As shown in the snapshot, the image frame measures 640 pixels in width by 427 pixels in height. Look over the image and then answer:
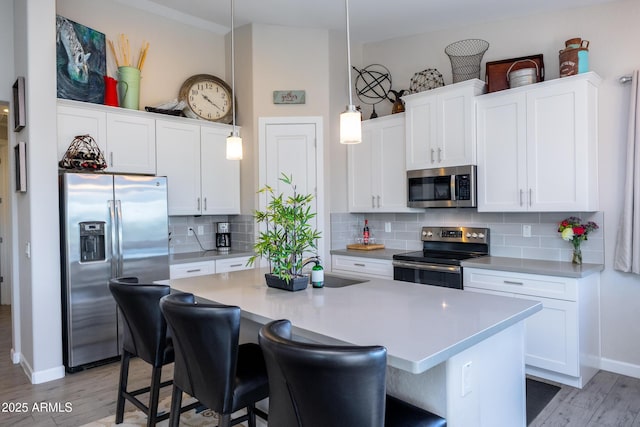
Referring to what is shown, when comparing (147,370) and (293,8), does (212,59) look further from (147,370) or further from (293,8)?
(147,370)

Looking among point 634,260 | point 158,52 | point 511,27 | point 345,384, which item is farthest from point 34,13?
point 634,260

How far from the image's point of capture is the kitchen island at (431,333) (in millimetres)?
1472

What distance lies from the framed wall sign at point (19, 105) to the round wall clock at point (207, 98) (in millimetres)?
Answer: 1433

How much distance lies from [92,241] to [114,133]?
98 centimetres

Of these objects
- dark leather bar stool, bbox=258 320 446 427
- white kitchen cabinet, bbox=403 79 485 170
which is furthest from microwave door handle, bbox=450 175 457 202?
dark leather bar stool, bbox=258 320 446 427

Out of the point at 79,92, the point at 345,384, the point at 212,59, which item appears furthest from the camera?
the point at 212,59

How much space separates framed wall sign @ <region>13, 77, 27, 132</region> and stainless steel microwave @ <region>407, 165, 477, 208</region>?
10.7 feet

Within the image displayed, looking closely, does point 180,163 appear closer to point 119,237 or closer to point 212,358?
point 119,237

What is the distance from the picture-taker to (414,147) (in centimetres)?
411

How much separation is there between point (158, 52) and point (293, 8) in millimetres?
1488

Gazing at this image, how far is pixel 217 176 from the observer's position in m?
4.51

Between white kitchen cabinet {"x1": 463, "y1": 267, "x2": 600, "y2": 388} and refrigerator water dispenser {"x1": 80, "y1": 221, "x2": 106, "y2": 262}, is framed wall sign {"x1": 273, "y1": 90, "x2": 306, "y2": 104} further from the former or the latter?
white kitchen cabinet {"x1": 463, "y1": 267, "x2": 600, "y2": 388}

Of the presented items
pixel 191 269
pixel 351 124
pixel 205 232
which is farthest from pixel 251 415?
pixel 205 232

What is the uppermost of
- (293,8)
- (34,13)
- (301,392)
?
(293,8)
